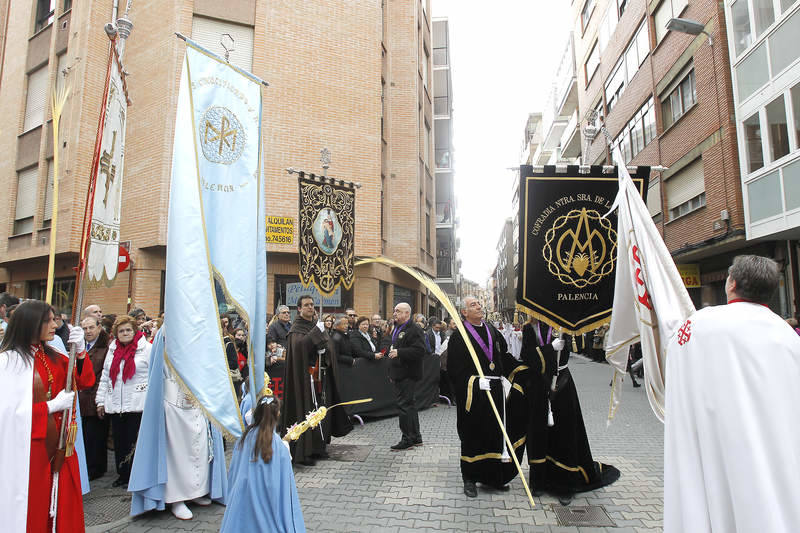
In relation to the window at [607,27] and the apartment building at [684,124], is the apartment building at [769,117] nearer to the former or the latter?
the apartment building at [684,124]

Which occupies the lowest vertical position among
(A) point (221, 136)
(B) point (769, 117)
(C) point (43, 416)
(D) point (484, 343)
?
(C) point (43, 416)

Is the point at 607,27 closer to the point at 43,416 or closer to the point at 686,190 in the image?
the point at 686,190

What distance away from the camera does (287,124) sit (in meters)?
15.1

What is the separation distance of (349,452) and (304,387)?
1.13 metres

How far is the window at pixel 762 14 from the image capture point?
474 inches

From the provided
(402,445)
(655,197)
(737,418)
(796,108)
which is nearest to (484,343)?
(402,445)

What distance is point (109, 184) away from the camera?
162 inches

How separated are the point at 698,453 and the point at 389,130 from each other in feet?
58.9

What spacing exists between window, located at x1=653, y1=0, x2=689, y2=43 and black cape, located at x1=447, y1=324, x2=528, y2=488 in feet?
52.1

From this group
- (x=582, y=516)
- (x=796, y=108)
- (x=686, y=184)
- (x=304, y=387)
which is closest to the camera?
(x=582, y=516)

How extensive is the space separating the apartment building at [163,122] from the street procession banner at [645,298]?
11396 millimetres

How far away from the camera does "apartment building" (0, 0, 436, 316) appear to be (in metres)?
14.3

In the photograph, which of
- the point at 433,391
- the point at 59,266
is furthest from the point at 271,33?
the point at 433,391

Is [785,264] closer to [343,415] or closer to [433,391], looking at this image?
[433,391]
